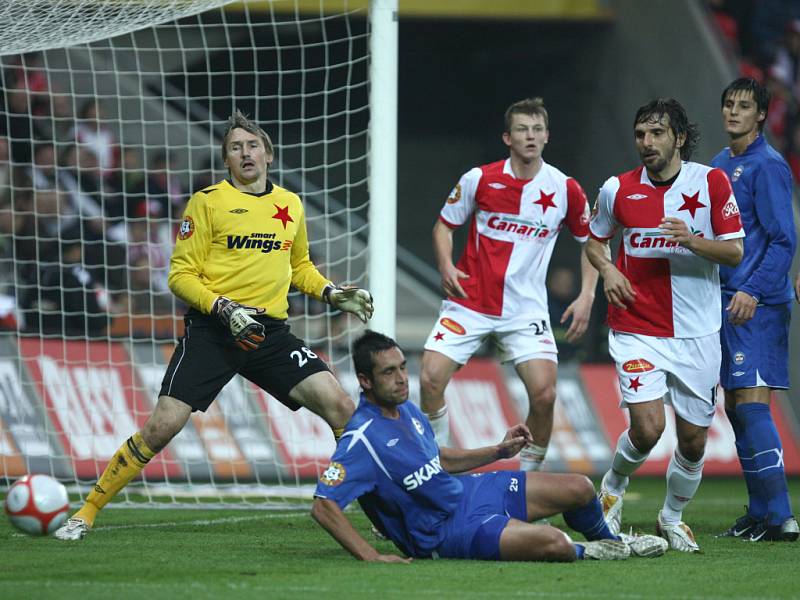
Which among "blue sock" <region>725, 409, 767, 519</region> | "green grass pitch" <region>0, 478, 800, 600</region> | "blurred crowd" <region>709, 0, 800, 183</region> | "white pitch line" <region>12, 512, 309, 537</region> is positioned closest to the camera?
"green grass pitch" <region>0, 478, 800, 600</region>

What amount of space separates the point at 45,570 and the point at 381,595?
5.24ft

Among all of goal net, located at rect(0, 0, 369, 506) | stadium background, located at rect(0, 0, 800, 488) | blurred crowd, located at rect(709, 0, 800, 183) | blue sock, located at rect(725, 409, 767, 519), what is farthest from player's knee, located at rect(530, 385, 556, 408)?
blurred crowd, located at rect(709, 0, 800, 183)

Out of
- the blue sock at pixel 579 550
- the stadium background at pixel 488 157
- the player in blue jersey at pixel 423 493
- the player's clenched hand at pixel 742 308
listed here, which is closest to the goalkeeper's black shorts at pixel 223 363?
the player in blue jersey at pixel 423 493

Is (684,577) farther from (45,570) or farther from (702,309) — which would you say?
(45,570)

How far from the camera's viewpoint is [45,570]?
557cm

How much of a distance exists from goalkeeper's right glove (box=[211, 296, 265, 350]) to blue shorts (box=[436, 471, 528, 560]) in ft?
4.44

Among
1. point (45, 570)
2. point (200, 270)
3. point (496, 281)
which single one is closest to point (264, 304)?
point (200, 270)

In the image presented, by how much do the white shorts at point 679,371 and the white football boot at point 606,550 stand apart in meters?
1.10

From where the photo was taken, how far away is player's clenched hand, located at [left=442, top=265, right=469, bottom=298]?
25.3 feet

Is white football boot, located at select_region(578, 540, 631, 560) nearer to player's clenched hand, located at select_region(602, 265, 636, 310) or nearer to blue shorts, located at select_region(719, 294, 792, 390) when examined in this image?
player's clenched hand, located at select_region(602, 265, 636, 310)

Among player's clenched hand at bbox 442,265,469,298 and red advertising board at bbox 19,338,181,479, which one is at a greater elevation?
player's clenched hand at bbox 442,265,469,298

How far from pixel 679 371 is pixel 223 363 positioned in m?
2.36

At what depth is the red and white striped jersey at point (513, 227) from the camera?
779cm

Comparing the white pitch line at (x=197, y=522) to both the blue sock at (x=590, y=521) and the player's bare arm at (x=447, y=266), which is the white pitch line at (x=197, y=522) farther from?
the blue sock at (x=590, y=521)
